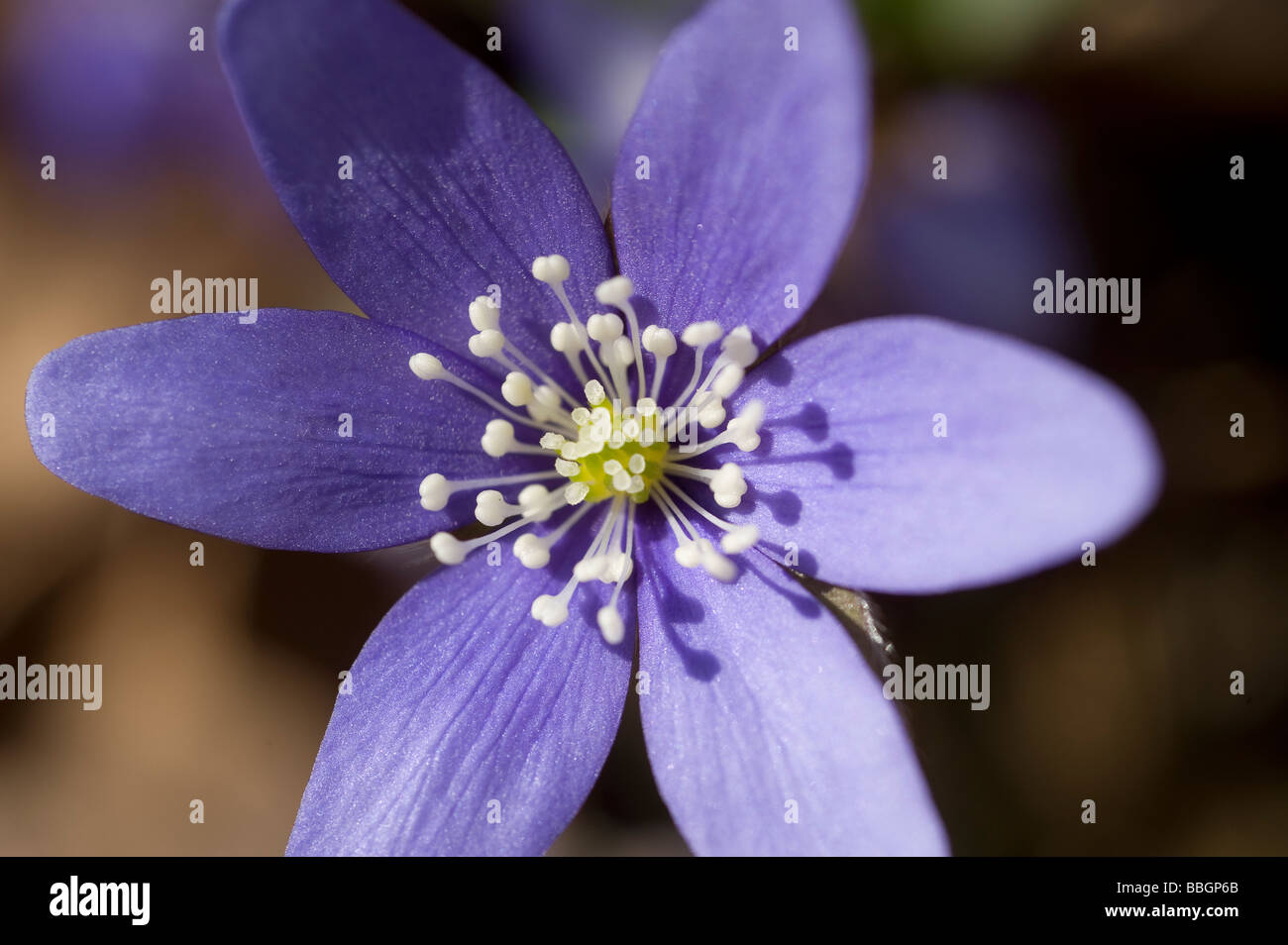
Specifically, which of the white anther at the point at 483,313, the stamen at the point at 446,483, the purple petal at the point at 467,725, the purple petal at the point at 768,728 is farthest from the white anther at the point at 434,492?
the purple petal at the point at 768,728

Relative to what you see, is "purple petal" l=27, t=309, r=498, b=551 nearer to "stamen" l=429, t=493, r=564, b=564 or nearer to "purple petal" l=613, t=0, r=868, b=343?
"stamen" l=429, t=493, r=564, b=564

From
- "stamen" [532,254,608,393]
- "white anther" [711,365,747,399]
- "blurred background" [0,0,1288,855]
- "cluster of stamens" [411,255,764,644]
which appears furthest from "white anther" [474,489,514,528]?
"blurred background" [0,0,1288,855]

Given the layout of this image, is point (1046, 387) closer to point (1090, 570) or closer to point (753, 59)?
point (753, 59)

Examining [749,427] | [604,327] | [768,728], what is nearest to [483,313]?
[604,327]

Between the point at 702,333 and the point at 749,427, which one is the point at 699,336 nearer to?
the point at 702,333
